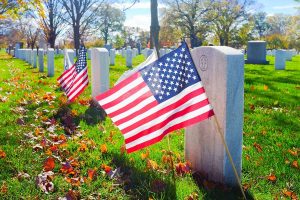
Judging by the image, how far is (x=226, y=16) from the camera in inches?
2191

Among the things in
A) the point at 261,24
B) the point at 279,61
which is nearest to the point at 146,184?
the point at 279,61

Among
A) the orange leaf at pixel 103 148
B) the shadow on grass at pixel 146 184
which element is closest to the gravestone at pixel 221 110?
the shadow on grass at pixel 146 184

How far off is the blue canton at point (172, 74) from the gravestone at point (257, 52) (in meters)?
18.7

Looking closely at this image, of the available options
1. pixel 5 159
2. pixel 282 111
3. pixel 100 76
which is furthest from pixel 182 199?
pixel 100 76

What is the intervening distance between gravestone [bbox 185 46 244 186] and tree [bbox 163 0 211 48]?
146 ft

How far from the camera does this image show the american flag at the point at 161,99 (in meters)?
3.36

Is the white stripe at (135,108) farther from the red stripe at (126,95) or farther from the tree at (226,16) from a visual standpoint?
the tree at (226,16)

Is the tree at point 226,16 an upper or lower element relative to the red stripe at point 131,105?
upper

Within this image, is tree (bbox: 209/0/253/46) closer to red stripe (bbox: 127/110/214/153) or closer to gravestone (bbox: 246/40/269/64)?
gravestone (bbox: 246/40/269/64)

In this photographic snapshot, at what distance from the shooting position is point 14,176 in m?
3.89

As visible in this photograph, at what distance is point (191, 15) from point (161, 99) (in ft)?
153

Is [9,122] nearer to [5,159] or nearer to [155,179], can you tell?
[5,159]

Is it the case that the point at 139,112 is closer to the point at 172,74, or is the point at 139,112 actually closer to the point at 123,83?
the point at 123,83

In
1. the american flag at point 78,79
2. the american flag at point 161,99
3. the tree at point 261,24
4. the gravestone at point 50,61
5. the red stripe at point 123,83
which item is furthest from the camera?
the tree at point 261,24
